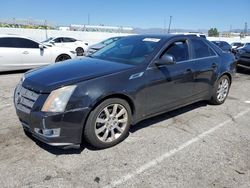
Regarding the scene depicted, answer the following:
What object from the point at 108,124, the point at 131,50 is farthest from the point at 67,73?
the point at 131,50

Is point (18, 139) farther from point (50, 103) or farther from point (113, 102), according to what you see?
point (113, 102)

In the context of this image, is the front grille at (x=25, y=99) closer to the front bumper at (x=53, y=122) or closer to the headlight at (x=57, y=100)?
the front bumper at (x=53, y=122)

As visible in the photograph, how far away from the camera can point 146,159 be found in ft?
11.5

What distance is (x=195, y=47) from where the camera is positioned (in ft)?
17.0

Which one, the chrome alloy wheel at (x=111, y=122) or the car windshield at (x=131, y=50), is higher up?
the car windshield at (x=131, y=50)

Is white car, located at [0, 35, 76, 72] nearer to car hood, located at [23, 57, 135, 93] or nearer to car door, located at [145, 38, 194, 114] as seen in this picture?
car hood, located at [23, 57, 135, 93]

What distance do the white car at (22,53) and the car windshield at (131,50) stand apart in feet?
18.1

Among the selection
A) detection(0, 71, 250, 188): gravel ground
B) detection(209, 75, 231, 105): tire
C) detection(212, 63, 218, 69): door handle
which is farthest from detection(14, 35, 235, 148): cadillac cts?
detection(209, 75, 231, 105): tire

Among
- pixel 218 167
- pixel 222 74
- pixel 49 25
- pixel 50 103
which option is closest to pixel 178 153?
pixel 218 167

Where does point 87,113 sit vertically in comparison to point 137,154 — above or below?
above

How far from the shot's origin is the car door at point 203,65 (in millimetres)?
5082

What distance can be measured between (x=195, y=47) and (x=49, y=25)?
39239 millimetres

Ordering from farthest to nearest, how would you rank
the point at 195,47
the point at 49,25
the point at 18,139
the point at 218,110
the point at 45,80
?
the point at 49,25 < the point at 218,110 < the point at 195,47 < the point at 18,139 < the point at 45,80

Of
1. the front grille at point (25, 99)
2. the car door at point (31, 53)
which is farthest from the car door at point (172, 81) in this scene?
the car door at point (31, 53)
